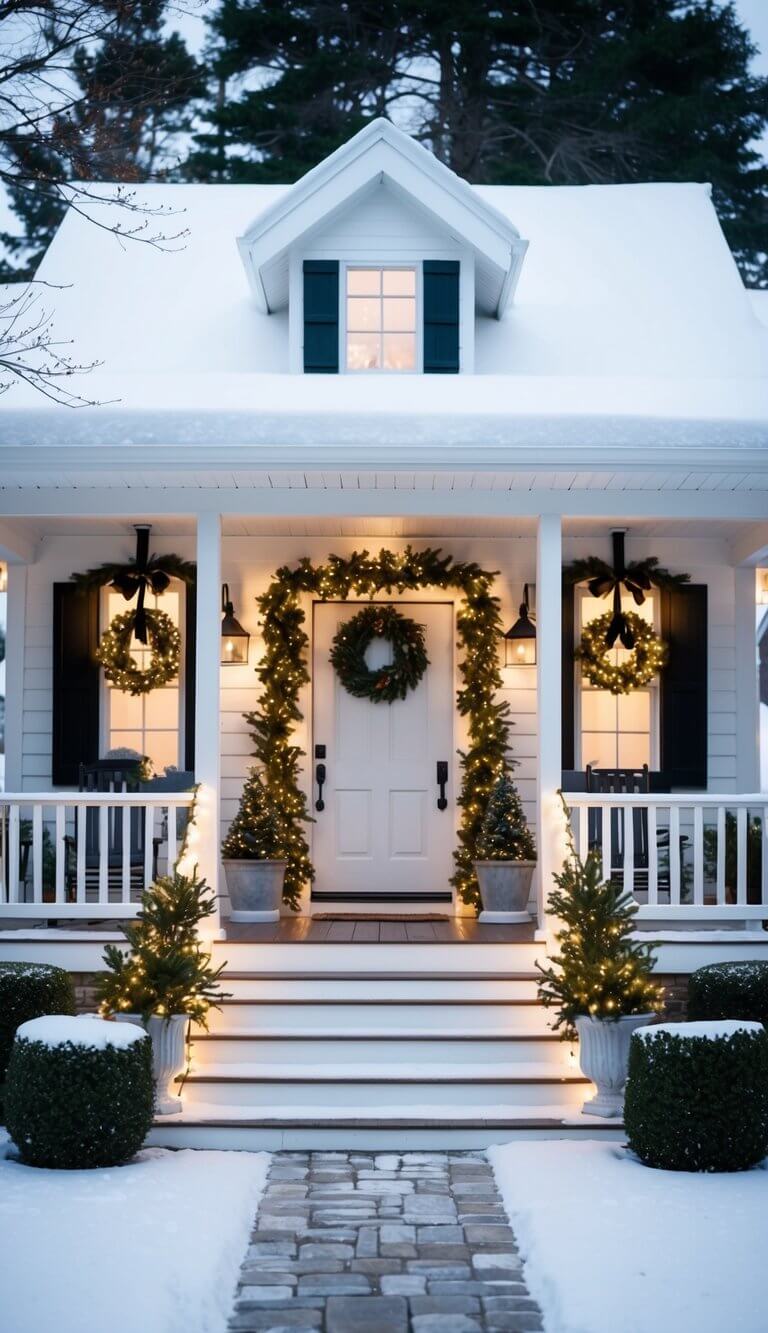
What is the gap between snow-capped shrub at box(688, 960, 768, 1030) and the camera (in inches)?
336

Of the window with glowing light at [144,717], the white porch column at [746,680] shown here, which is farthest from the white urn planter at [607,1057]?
the window with glowing light at [144,717]

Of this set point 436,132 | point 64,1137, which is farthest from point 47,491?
point 436,132

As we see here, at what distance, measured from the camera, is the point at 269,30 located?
77.1 feet

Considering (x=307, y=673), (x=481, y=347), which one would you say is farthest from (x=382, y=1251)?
(x=481, y=347)

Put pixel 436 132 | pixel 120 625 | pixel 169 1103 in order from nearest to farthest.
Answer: pixel 169 1103 → pixel 120 625 → pixel 436 132

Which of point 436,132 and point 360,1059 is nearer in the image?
point 360,1059

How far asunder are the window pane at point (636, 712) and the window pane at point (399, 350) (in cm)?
313

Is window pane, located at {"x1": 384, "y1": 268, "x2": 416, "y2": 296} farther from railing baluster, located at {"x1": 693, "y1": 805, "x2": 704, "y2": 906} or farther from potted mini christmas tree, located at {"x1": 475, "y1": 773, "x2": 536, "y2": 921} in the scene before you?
railing baluster, located at {"x1": 693, "y1": 805, "x2": 704, "y2": 906}

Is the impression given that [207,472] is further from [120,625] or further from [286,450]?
[120,625]

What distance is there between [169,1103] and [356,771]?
4195 mm

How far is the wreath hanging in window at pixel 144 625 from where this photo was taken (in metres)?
11.7

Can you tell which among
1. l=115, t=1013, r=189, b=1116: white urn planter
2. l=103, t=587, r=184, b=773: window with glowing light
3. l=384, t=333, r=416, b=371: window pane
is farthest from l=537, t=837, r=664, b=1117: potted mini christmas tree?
l=384, t=333, r=416, b=371: window pane

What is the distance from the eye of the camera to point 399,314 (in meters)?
12.0

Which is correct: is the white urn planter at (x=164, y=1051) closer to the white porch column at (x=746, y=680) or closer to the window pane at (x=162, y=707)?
the window pane at (x=162, y=707)
